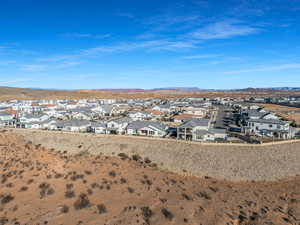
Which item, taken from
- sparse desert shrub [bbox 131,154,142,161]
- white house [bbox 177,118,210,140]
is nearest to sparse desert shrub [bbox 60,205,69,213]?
sparse desert shrub [bbox 131,154,142,161]

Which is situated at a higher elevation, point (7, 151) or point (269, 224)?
point (7, 151)

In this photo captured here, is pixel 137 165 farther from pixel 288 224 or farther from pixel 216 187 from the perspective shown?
pixel 288 224

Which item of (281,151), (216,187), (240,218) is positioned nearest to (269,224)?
(240,218)

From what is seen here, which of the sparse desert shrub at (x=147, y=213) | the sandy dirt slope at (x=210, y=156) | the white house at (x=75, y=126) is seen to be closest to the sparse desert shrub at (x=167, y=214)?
the sparse desert shrub at (x=147, y=213)

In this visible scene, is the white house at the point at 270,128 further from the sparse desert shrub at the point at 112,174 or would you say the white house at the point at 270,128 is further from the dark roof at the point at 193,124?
the sparse desert shrub at the point at 112,174

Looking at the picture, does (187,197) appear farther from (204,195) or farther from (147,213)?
(147,213)

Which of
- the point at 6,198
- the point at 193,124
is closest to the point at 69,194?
the point at 6,198
